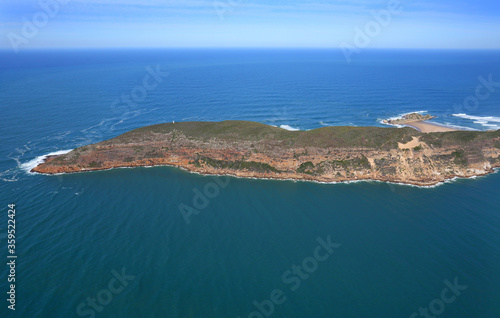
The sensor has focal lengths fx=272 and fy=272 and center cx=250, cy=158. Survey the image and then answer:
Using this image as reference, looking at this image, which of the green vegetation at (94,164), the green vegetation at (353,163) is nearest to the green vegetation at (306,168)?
the green vegetation at (353,163)

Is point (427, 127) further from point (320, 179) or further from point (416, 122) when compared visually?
point (320, 179)

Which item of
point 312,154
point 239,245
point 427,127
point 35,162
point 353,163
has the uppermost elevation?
point 427,127

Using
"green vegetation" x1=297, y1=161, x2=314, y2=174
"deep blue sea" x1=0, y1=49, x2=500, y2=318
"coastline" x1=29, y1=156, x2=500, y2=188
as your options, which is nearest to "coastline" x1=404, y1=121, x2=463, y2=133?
"coastline" x1=29, y1=156, x2=500, y2=188

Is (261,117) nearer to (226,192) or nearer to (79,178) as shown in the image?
(226,192)

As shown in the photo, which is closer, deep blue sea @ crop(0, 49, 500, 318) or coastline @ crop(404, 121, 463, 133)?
deep blue sea @ crop(0, 49, 500, 318)

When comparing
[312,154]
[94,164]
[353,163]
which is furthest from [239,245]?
[94,164]

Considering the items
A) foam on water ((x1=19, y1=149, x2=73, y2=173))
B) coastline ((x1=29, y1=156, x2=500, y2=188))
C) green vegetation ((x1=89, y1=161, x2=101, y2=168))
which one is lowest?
coastline ((x1=29, y1=156, x2=500, y2=188))

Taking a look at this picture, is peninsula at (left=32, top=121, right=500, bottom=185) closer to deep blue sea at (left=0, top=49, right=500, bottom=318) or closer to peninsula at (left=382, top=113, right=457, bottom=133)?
deep blue sea at (left=0, top=49, right=500, bottom=318)

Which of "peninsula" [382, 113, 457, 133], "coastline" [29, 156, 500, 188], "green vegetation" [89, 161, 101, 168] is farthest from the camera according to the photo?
"peninsula" [382, 113, 457, 133]

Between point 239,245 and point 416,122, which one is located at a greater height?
point 416,122
